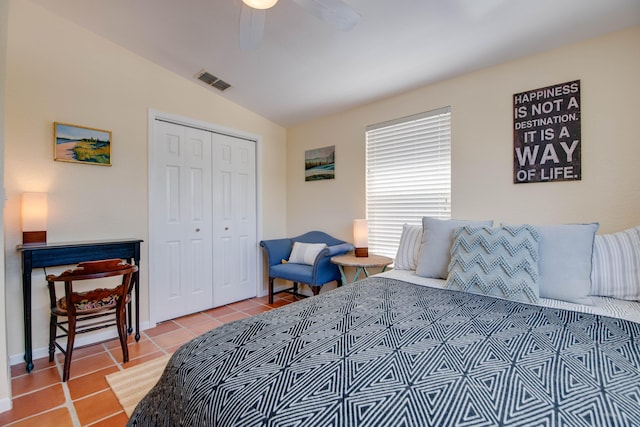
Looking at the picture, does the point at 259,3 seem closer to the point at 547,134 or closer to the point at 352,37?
the point at 352,37

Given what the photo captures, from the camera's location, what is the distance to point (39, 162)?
2354mm

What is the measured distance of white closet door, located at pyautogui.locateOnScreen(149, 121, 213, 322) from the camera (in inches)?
118

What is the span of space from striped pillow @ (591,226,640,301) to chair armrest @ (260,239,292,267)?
2.85 meters

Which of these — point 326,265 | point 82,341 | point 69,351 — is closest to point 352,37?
point 326,265

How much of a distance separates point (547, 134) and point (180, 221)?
3.40 meters

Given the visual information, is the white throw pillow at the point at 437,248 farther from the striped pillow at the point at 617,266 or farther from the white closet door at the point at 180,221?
the white closet door at the point at 180,221

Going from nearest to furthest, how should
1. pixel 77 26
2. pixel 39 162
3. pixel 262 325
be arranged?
pixel 262 325
pixel 39 162
pixel 77 26

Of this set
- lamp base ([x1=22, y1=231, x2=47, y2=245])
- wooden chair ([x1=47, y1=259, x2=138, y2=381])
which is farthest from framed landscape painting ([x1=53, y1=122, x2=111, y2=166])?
wooden chair ([x1=47, y1=259, x2=138, y2=381])

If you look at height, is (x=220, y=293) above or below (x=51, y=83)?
below

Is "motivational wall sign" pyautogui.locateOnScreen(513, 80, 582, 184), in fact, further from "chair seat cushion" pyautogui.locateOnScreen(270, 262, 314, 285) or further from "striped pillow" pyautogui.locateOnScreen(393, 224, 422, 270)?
"chair seat cushion" pyautogui.locateOnScreen(270, 262, 314, 285)

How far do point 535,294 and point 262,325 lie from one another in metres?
1.42

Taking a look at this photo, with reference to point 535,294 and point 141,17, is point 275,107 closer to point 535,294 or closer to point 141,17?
point 141,17

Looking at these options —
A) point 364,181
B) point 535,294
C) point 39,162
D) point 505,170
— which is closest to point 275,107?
point 364,181

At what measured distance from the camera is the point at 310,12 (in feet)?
5.31
